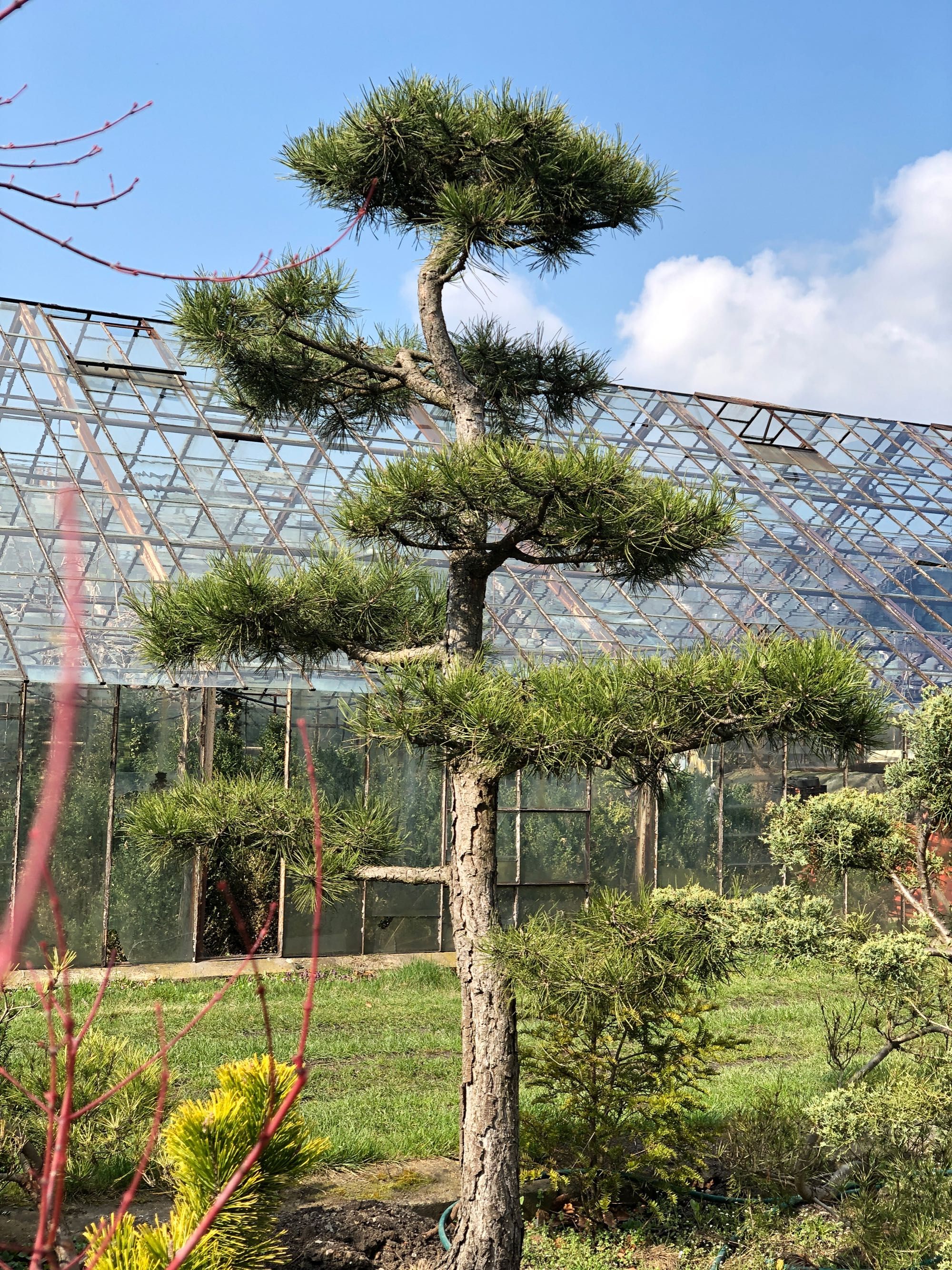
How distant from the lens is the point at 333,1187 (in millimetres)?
4832

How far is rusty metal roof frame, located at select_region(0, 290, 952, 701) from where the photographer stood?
33.7 feet

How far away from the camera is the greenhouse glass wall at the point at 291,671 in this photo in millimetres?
9742

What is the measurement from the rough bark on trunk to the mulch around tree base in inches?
13.7

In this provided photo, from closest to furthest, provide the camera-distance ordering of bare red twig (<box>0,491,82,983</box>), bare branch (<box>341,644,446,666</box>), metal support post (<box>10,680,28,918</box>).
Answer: bare red twig (<box>0,491,82,983</box>) < bare branch (<box>341,644,446,666</box>) < metal support post (<box>10,680,28,918</box>)

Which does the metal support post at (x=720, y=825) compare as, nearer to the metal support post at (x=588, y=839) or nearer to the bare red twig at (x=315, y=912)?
the metal support post at (x=588, y=839)

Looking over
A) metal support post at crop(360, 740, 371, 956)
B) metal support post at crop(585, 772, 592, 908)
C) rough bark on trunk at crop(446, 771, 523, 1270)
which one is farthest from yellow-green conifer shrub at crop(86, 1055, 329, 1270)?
metal support post at crop(585, 772, 592, 908)

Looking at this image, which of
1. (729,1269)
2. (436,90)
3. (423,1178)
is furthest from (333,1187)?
(436,90)

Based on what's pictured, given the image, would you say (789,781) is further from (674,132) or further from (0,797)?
(674,132)

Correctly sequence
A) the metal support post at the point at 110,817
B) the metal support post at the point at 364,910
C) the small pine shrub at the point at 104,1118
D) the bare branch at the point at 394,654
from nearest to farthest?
the bare branch at the point at 394,654
the small pine shrub at the point at 104,1118
the metal support post at the point at 110,817
the metal support post at the point at 364,910

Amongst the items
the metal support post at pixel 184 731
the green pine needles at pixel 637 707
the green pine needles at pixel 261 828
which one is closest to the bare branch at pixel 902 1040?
the green pine needles at pixel 637 707

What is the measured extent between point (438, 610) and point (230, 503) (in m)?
7.61

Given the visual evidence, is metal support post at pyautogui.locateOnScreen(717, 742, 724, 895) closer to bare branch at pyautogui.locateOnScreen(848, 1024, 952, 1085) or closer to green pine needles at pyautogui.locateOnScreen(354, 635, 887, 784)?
bare branch at pyautogui.locateOnScreen(848, 1024, 952, 1085)

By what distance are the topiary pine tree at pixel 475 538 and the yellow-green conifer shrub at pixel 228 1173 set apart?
1215 mm

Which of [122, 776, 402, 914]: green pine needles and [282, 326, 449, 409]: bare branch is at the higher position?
[282, 326, 449, 409]: bare branch
